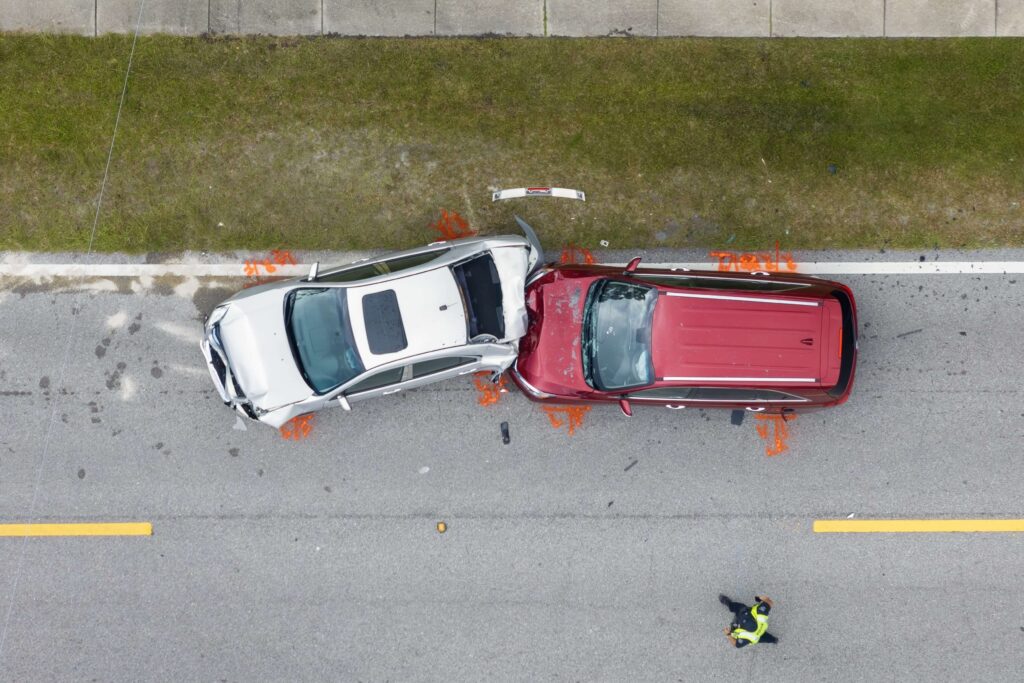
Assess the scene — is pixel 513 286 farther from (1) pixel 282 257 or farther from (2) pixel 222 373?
(2) pixel 222 373

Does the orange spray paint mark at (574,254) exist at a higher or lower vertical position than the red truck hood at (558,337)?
higher

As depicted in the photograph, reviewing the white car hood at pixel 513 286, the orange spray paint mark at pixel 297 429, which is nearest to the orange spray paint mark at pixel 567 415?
the white car hood at pixel 513 286

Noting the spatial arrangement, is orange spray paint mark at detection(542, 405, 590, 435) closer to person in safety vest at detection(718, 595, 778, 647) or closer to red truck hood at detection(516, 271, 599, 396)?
red truck hood at detection(516, 271, 599, 396)

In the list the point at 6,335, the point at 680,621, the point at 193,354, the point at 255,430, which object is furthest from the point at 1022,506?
the point at 6,335

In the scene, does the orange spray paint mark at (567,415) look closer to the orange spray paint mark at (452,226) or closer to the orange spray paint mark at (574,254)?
the orange spray paint mark at (574,254)

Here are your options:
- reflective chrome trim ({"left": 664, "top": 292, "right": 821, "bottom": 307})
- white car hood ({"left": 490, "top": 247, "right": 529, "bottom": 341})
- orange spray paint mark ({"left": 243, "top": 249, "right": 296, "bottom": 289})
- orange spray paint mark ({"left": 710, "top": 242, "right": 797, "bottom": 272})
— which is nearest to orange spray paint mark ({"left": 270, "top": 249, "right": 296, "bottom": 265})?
orange spray paint mark ({"left": 243, "top": 249, "right": 296, "bottom": 289})

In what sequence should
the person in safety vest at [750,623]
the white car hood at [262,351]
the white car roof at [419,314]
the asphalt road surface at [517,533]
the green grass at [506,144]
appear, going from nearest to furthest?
the white car roof at [419,314]
the white car hood at [262,351]
the person in safety vest at [750,623]
the asphalt road surface at [517,533]
the green grass at [506,144]
